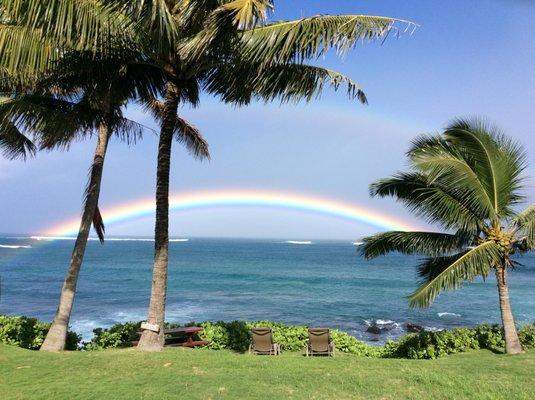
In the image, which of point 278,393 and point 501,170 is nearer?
point 278,393

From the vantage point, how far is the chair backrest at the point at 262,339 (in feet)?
37.0

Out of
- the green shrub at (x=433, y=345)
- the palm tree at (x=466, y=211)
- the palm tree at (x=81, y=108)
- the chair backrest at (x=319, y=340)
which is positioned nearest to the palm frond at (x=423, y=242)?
the palm tree at (x=466, y=211)

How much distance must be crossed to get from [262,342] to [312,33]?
7.39m

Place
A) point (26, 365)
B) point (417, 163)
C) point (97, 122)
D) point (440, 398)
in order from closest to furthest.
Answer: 1. point (440, 398)
2. point (26, 365)
3. point (97, 122)
4. point (417, 163)

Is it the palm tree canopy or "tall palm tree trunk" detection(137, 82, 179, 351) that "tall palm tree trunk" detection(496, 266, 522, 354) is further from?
"tall palm tree trunk" detection(137, 82, 179, 351)

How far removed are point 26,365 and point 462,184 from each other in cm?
934

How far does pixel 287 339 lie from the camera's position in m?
12.5

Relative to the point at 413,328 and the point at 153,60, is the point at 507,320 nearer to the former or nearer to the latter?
the point at 153,60

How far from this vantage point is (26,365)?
7.71 m

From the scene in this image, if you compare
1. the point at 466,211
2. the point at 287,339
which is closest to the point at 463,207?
the point at 466,211

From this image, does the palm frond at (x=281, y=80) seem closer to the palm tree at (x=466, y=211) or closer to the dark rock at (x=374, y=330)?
the palm tree at (x=466, y=211)

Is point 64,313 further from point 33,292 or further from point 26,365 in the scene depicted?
point 33,292

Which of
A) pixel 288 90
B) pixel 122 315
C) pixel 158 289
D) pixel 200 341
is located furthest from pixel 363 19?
pixel 122 315

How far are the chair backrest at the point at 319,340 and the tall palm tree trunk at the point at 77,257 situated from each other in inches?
221
